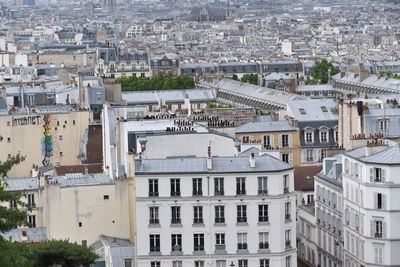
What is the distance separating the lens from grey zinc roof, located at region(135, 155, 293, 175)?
44.4 m

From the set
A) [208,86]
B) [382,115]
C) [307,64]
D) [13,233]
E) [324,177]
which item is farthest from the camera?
[307,64]

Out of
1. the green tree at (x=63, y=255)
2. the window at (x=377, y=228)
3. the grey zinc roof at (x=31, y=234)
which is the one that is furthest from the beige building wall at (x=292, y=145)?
the green tree at (x=63, y=255)

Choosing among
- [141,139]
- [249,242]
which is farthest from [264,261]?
[141,139]

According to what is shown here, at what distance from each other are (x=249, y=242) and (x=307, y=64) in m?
98.7

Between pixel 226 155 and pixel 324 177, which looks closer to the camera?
pixel 226 155

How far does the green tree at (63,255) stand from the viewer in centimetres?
4503

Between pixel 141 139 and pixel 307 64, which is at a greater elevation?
pixel 141 139

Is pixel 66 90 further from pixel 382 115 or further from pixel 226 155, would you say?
pixel 226 155

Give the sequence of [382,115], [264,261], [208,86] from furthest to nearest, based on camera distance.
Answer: [208,86]
[382,115]
[264,261]

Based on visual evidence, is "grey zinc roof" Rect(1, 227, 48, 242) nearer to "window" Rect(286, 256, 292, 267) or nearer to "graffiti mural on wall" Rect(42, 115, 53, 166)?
"window" Rect(286, 256, 292, 267)

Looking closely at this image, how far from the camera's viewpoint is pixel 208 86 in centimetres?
11069

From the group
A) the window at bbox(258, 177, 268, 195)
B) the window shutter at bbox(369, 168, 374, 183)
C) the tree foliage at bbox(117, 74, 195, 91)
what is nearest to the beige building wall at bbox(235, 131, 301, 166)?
the window shutter at bbox(369, 168, 374, 183)

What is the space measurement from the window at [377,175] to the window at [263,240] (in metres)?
3.63

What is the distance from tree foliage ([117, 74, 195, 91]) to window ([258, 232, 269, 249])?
69.9 meters
